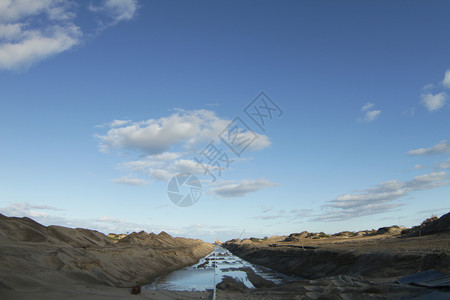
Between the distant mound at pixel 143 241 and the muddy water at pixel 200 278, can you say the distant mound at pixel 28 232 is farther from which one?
the distant mound at pixel 143 241

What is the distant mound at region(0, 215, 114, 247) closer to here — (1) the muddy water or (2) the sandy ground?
(2) the sandy ground

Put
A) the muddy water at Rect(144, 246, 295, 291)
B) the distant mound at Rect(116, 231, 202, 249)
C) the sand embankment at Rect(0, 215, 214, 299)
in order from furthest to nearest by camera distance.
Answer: the distant mound at Rect(116, 231, 202, 249) < the muddy water at Rect(144, 246, 295, 291) < the sand embankment at Rect(0, 215, 214, 299)

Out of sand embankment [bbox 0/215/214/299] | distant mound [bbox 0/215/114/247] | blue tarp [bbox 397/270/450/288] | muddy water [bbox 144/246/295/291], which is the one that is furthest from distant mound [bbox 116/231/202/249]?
blue tarp [bbox 397/270/450/288]

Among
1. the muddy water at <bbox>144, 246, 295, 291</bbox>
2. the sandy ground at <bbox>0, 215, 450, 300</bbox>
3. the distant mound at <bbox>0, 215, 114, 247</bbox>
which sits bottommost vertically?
the muddy water at <bbox>144, 246, 295, 291</bbox>

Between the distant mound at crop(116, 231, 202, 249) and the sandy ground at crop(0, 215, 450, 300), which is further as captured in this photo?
the distant mound at crop(116, 231, 202, 249)

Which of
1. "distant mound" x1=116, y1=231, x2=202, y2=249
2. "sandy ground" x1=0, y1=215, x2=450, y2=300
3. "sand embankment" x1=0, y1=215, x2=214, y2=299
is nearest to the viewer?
"sandy ground" x1=0, y1=215, x2=450, y2=300

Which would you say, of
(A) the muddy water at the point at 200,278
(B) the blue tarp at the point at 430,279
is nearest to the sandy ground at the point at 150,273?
(B) the blue tarp at the point at 430,279

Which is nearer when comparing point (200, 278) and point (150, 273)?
point (200, 278)

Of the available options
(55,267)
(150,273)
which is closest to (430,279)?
(55,267)

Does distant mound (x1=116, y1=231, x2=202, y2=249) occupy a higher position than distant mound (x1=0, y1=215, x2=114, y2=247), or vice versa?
distant mound (x1=0, y1=215, x2=114, y2=247)

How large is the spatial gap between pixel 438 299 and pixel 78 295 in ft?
52.0

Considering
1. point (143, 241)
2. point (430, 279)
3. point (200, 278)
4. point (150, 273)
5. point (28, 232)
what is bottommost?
point (200, 278)

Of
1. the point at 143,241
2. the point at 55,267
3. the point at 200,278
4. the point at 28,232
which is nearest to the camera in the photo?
the point at 55,267

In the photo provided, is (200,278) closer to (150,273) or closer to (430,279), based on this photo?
(150,273)
